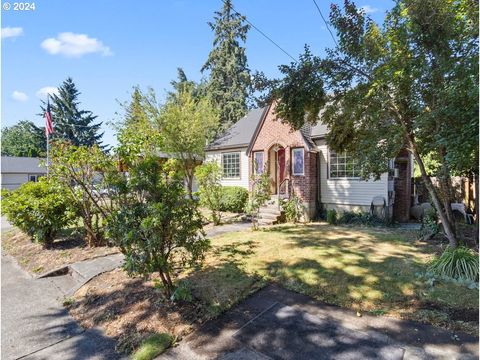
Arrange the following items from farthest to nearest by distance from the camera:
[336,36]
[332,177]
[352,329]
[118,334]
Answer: [332,177] < [336,36] < [118,334] < [352,329]

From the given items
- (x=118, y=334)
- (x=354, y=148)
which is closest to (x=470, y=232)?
(x=354, y=148)

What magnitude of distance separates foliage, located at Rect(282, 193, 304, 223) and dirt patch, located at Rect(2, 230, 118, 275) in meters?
7.10

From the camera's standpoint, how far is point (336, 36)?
21.9 feet

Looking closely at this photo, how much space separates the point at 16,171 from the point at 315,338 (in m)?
41.8

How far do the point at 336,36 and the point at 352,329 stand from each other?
20.7 feet

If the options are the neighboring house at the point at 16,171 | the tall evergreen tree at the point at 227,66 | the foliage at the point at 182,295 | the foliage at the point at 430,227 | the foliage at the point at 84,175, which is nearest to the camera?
the foliage at the point at 182,295

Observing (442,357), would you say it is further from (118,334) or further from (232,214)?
(232,214)

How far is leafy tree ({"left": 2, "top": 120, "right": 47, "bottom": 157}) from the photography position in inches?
1747

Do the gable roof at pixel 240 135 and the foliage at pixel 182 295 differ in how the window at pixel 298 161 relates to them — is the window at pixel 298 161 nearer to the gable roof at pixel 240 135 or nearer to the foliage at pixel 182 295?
the gable roof at pixel 240 135

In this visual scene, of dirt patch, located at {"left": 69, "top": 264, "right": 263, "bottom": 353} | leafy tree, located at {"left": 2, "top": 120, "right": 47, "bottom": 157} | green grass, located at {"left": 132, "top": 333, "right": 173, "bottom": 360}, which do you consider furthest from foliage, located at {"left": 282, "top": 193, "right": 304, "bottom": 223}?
leafy tree, located at {"left": 2, "top": 120, "right": 47, "bottom": 157}

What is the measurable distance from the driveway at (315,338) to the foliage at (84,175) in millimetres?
4203

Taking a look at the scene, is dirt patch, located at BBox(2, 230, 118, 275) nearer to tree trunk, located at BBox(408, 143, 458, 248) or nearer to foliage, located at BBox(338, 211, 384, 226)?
tree trunk, located at BBox(408, 143, 458, 248)

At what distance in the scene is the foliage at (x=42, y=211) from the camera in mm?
8172


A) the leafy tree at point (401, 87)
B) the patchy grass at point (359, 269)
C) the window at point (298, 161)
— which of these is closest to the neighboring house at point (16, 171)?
the window at point (298, 161)
